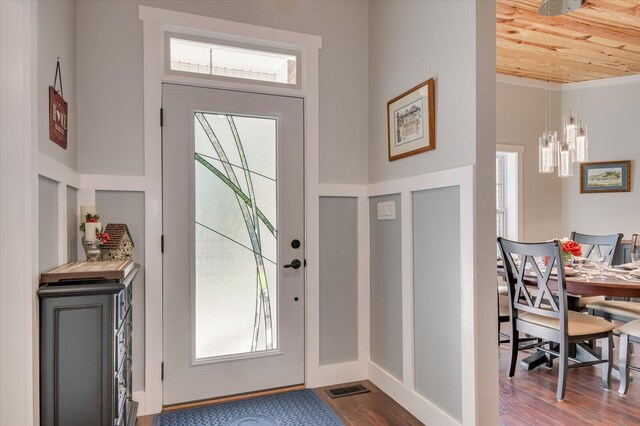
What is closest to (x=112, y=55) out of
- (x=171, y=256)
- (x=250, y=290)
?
(x=171, y=256)

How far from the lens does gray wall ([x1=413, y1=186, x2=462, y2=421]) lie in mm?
2189

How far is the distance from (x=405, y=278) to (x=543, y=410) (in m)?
1.19

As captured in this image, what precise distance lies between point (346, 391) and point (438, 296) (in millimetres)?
1060

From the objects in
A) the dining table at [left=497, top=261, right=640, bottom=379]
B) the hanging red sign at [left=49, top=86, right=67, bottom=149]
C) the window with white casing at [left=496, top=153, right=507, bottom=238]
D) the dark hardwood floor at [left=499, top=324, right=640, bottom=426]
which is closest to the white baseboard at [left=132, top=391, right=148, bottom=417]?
the hanging red sign at [left=49, top=86, right=67, bottom=149]

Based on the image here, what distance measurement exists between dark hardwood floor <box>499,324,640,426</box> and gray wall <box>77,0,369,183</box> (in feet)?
6.10

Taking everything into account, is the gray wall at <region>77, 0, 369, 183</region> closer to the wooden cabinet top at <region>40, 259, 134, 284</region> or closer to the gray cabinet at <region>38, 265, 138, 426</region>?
the wooden cabinet top at <region>40, 259, 134, 284</region>

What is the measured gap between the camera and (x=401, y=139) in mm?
2672

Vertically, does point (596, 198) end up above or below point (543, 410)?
above

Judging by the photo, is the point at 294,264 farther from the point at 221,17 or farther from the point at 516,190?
the point at 516,190

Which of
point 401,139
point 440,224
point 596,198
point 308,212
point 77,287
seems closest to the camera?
point 77,287

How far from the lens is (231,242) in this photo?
275 cm

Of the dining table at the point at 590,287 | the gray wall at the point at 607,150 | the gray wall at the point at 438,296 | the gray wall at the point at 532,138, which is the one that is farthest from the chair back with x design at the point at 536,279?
the gray wall at the point at 607,150

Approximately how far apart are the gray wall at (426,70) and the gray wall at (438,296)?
9.5 inches

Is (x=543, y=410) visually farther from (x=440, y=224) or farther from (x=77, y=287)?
(x=77, y=287)
